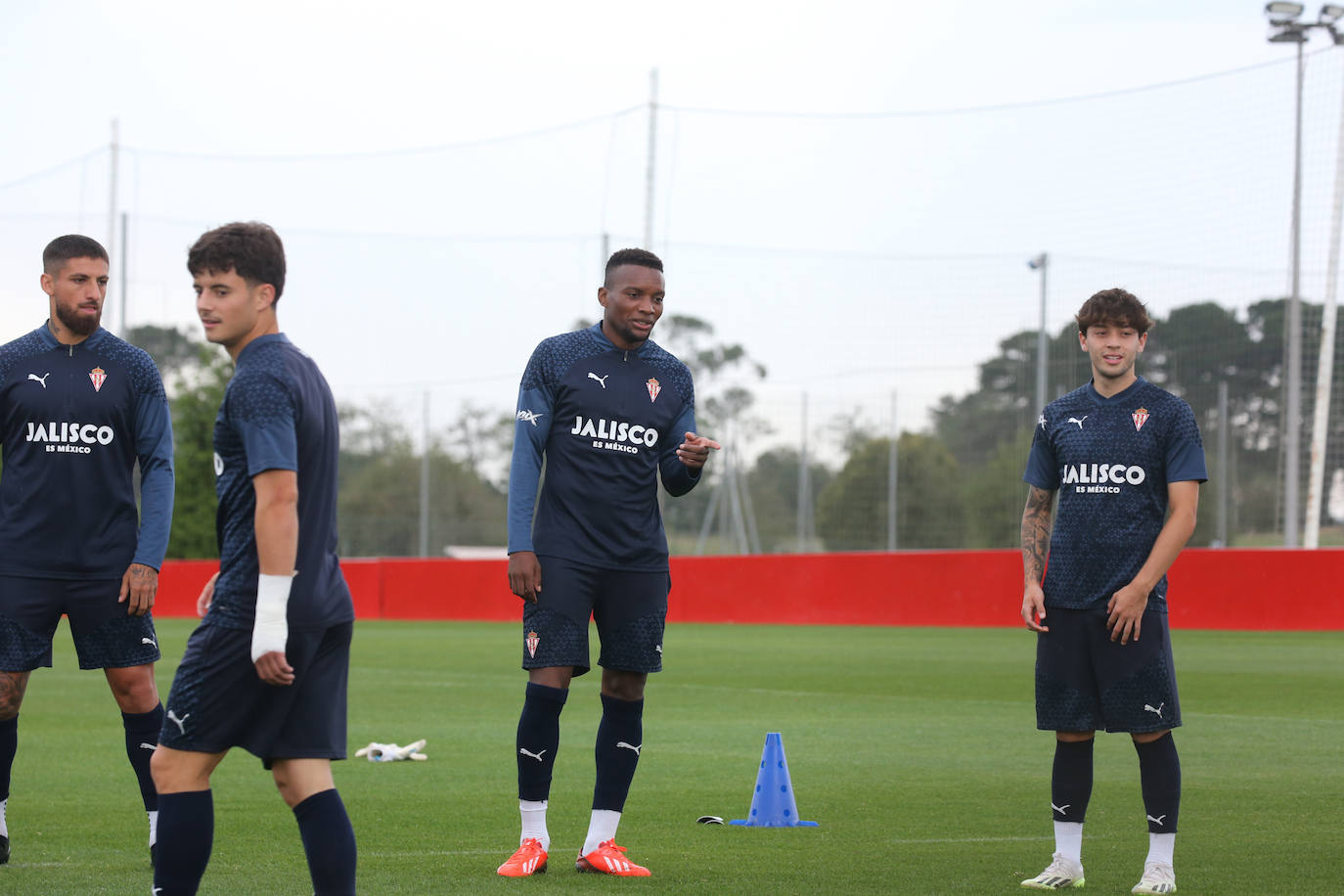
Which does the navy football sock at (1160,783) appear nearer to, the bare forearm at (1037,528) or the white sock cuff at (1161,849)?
the white sock cuff at (1161,849)

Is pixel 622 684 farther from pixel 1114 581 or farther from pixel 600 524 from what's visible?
pixel 1114 581

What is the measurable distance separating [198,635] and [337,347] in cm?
3033

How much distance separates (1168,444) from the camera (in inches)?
228

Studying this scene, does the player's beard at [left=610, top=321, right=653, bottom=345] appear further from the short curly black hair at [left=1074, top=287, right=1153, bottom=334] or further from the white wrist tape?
the white wrist tape

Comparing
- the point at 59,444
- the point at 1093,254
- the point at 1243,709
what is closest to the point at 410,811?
the point at 59,444

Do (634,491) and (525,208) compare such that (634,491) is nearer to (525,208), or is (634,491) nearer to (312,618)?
(312,618)

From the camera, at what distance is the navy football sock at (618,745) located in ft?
20.0

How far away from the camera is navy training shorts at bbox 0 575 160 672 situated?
588 cm

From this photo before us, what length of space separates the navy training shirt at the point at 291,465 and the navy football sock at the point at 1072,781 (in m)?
2.79

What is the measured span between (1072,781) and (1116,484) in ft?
3.43

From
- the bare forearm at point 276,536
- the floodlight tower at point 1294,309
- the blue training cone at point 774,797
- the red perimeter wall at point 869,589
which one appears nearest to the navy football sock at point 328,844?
the bare forearm at point 276,536

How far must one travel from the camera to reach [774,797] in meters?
7.03

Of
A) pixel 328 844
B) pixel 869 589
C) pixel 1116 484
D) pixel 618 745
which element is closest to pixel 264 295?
pixel 328 844

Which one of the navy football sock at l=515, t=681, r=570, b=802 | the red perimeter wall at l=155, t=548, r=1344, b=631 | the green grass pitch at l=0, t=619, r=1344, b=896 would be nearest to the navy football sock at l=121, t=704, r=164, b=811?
the green grass pitch at l=0, t=619, r=1344, b=896
